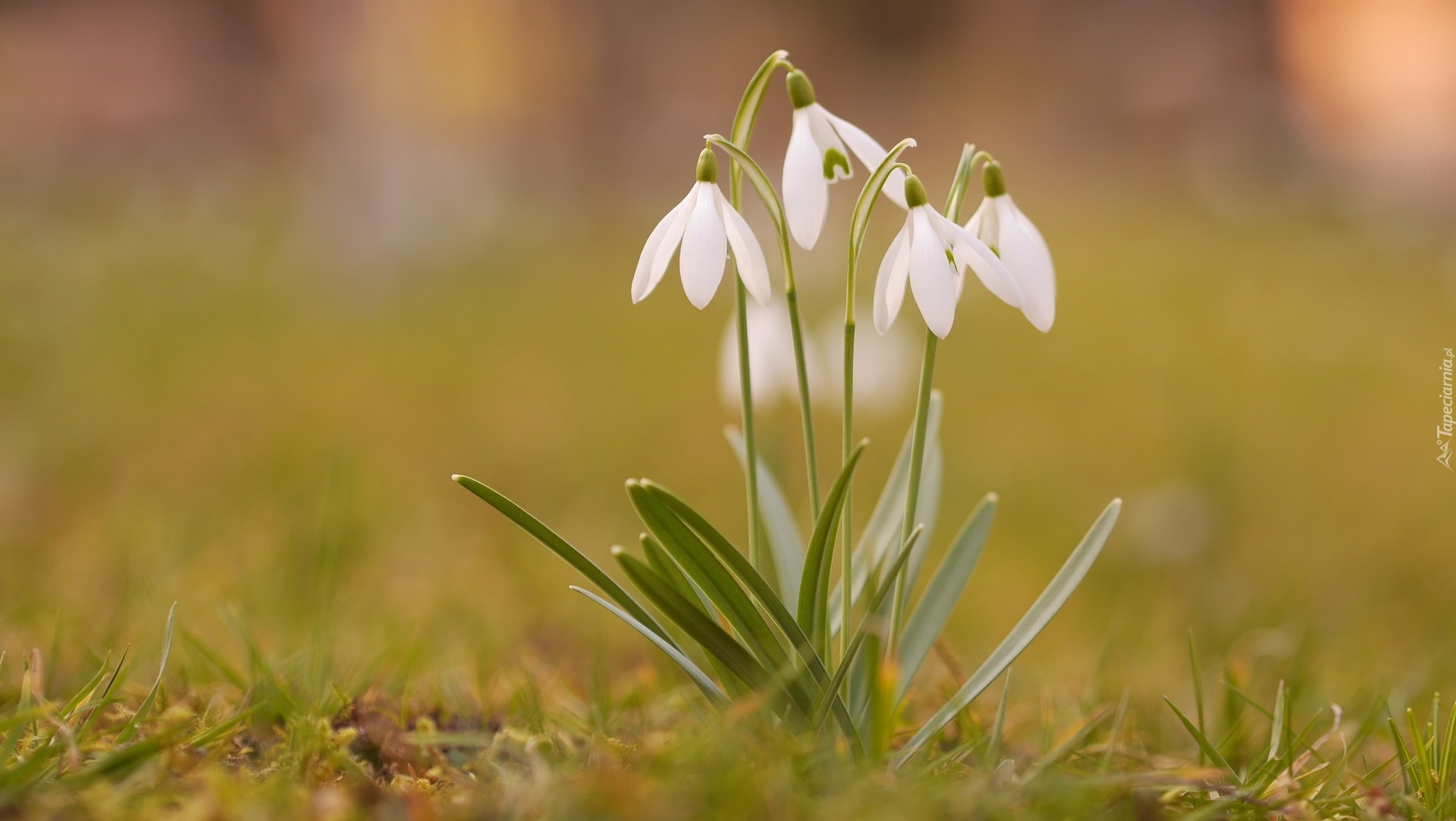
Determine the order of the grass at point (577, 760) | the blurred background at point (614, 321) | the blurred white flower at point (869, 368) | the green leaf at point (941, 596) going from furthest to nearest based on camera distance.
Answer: the blurred white flower at point (869, 368) < the blurred background at point (614, 321) < the green leaf at point (941, 596) < the grass at point (577, 760)

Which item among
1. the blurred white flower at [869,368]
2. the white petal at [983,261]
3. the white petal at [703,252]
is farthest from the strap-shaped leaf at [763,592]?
the blurred white flower at [869,368]

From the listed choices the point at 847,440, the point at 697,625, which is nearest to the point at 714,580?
the point at 697,625

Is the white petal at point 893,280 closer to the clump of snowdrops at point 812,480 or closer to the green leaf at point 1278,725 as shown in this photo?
the clump of snowdrops at point 812,480

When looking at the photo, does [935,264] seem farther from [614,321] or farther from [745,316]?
[614,321]

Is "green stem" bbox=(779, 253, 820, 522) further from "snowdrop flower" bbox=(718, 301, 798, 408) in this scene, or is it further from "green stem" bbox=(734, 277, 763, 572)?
"snowdrop flower" bbox=(718, 301, 798, 408)

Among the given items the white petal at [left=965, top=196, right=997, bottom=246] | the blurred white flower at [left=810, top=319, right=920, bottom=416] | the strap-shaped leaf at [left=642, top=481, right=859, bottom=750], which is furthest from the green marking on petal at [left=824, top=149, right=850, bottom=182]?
the blurred white flower at [left=810, top=319, right=920, bottom=416]
